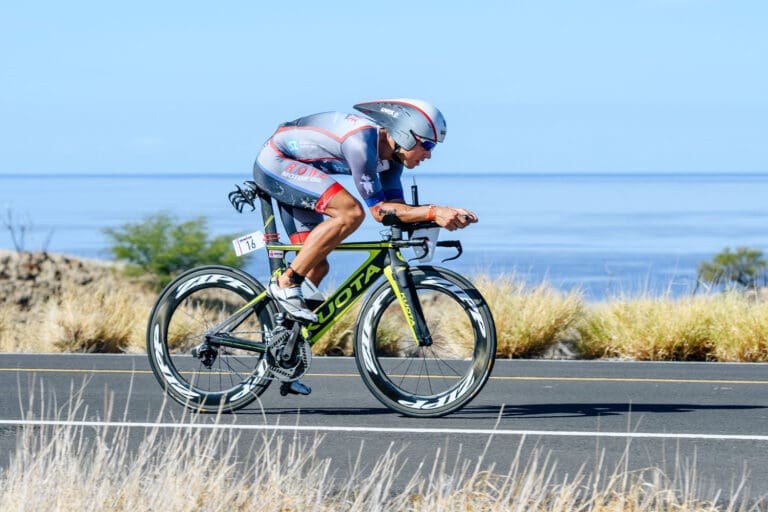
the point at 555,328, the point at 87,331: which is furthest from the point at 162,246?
the point at 555,328

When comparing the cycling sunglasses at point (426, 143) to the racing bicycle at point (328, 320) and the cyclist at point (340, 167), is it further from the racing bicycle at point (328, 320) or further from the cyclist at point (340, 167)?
the racing bicycle at point (328, 320)

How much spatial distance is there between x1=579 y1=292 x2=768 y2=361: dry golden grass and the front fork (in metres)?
5.76

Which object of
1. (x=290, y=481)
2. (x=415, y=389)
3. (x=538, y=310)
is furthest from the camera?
(x=538, y=310)

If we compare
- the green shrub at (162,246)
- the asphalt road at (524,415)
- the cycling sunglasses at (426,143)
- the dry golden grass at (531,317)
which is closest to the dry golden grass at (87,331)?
the asphalt road at (524,415)

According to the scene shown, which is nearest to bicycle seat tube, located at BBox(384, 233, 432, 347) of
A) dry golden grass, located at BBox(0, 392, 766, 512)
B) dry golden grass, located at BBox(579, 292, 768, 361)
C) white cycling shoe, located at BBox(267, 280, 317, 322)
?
white cycling shoe, located at BBox(267, 280, 317, 322)

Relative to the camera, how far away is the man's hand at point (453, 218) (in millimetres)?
7730

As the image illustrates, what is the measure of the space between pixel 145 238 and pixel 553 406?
30.8 meters

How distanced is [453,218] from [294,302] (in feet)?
4.15

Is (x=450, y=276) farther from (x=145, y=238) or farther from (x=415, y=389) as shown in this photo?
(x=145, y=238)

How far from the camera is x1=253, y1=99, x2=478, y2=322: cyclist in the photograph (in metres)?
7.90

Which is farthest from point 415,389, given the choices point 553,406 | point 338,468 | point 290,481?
point 290,481

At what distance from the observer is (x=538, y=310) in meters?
13.8

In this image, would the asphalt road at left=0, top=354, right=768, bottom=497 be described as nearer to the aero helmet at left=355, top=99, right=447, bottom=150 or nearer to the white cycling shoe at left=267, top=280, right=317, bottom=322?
the white cycling shoe at left=267, top=280, right=317, bottom=322

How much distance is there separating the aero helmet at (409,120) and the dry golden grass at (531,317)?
229 inches
